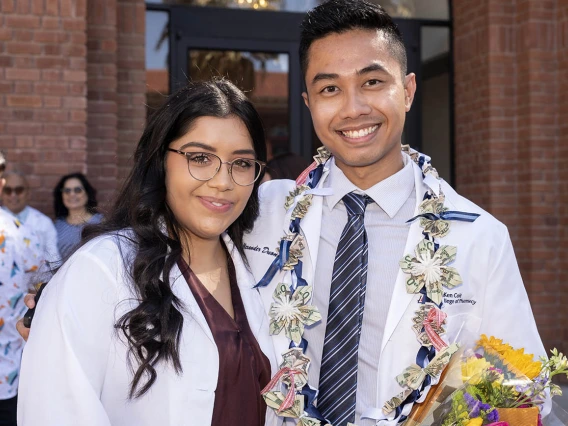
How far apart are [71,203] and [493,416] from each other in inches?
169

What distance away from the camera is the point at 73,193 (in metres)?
5.62

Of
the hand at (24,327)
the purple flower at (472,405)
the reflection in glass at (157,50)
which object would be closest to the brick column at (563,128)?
the reflection in glass at (157,50)

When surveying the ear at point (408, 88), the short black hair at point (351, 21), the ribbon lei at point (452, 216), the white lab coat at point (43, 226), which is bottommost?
the white lab coat at point (43, 226)

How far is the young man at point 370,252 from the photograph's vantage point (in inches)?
101

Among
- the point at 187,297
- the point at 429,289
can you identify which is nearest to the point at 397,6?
the point at 429,289

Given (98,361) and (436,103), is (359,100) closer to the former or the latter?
(98,361)

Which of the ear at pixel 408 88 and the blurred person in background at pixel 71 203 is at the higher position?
the ear at pixel 408 88

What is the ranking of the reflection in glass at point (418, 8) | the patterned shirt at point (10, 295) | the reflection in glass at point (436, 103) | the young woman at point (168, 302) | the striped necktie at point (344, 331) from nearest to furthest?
the young woman at point (168, 302), the striped necktie at point (344, 331), the patterned shirt at point (10, 295), the reflection in glass at point (418, 8), the reflection in glass at point (436, 103)

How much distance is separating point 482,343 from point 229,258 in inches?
41.2

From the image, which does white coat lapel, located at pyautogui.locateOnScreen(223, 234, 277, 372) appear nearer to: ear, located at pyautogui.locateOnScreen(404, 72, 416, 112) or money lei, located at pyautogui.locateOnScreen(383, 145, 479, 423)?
money lei, located at pyautogui.locateOnScreen(383, 145, 479, 423)

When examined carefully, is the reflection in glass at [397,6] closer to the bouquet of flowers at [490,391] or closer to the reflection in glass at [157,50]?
the reflection in glass at [157,50]

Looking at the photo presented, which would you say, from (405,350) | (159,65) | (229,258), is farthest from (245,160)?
(159,65)

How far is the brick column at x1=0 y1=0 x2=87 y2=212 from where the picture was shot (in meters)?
5.61

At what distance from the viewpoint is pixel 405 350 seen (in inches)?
101
